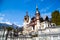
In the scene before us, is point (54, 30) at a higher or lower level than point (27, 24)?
lower

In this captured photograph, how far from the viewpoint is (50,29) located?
16.5m

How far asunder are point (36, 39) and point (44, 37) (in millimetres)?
1089

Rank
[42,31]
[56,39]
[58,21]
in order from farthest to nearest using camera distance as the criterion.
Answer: [58,21] < [42,31] < [56,39]

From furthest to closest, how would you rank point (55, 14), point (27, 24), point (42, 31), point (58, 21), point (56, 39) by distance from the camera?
point (27, 24), point (55, 14), point (58, 21), point (42, 31), point (56, 39)

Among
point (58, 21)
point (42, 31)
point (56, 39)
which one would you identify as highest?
point (58, 21)

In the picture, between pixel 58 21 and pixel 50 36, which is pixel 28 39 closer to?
pixel 50 36

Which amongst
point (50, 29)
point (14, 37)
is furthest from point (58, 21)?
point (14, 37)

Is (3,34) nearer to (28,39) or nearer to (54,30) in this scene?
(28,39)

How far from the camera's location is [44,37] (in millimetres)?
16484

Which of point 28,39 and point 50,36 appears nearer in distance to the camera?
point 50,36

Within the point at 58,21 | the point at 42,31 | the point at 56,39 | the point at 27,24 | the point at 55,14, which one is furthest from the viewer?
the point at 27,24

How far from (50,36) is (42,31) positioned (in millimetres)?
1263

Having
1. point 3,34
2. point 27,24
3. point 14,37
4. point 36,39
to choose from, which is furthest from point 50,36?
point 27,24

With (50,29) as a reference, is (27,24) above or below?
above
